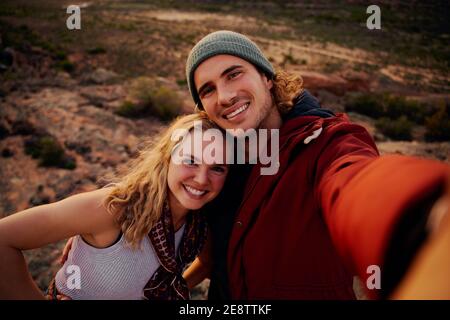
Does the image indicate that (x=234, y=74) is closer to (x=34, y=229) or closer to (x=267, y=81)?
(x=267, y=81)

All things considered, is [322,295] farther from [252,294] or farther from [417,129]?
[417,129]

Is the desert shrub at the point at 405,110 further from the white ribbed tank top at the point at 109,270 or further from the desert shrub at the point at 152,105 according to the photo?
the white ribbed tank top at the point at 109,270

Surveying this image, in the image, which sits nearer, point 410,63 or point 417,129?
point 417,129

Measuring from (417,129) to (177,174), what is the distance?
8.40 m

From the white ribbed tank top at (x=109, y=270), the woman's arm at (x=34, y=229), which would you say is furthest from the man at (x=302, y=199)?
the woman's arm at (x=34, y=229)

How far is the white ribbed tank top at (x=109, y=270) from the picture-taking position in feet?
4.74

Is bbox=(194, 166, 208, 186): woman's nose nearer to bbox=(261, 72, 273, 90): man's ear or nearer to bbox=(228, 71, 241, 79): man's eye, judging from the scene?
bbox=(228, 71, 241, 79): man's eye

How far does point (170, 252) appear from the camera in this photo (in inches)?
59.1

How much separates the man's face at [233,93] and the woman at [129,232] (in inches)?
5.9

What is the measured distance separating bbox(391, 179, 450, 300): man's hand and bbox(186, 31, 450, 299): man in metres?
0.03

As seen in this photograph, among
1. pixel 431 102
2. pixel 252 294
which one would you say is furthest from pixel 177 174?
pixel 431 102

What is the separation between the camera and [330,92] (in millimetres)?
9930

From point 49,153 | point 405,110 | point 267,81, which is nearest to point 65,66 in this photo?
point 49,153

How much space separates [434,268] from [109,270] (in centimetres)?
140
